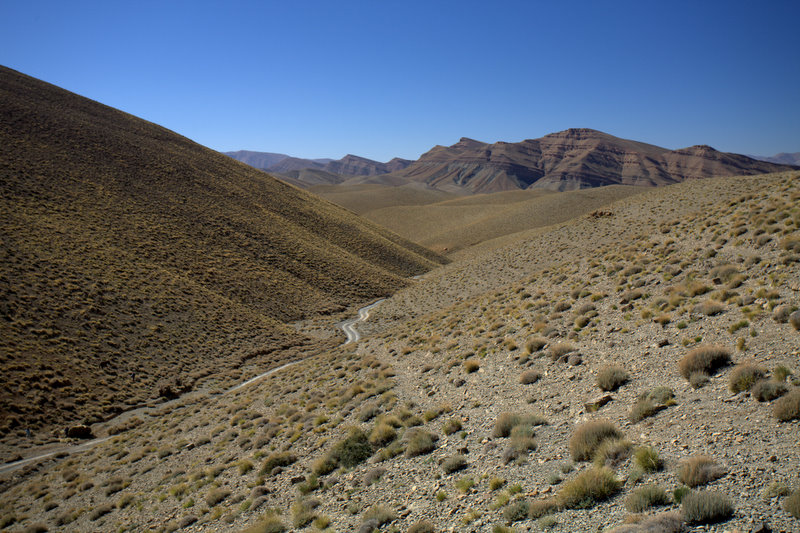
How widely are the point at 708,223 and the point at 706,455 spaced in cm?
1865

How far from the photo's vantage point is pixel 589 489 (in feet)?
20.5

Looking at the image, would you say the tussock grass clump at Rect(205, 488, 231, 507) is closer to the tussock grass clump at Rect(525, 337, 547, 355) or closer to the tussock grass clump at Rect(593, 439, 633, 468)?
the tussock grass clump at Rect(593, 439, 633, 468)

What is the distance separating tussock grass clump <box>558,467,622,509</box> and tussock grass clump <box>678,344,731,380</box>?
3894 millimetres

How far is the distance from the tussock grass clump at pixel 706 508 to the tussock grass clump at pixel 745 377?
3302 mm

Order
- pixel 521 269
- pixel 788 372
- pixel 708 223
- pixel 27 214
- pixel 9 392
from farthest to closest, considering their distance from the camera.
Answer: pixel 521 269 < pixel 27 214 < pixel 9 392 < pixel 708 223 < pixel 788 372

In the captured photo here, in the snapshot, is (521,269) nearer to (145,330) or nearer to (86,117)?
(145,330)

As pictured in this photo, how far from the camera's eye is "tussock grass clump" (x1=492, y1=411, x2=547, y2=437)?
31.5 ft

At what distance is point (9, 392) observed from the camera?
22938 mm

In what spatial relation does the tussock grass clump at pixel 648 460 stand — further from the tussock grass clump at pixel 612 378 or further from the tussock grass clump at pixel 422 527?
the tussock grass clump at pixel 612 378

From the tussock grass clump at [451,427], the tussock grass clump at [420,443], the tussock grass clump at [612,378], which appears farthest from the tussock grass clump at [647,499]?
the tussock grass clump at [451,427]

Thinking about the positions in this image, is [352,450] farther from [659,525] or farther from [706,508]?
[706,508]

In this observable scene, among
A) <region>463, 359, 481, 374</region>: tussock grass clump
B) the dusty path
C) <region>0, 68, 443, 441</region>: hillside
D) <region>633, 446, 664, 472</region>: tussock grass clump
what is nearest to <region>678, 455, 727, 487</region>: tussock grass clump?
<region>633, 446, 664, 472</region>: tussock grass clump

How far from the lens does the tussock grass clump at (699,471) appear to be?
5711mm

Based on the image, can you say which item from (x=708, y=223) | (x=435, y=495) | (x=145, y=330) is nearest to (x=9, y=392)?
(x=145, y=330)
